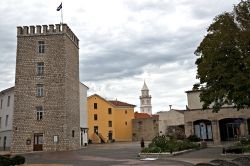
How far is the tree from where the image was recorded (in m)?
24.9

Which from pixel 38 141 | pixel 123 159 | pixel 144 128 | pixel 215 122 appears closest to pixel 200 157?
pixel 123 159

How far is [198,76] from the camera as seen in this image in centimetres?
2902

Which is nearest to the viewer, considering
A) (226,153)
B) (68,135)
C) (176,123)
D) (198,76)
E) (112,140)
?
(226,153)

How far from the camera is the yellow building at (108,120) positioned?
273 feet

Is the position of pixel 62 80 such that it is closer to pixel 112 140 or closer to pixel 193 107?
pixel 193 107

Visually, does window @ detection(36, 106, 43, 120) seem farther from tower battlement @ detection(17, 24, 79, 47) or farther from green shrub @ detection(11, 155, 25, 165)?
green shrub @ detection(11, 155, 25, 165)

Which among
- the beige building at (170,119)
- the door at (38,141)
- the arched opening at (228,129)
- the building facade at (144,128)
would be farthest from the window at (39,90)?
the building facade at (144,128)

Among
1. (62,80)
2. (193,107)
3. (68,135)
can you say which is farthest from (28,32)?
(193,107)

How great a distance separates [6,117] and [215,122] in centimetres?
3480

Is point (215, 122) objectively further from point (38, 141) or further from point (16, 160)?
point (16, 160)

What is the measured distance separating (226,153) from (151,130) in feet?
206

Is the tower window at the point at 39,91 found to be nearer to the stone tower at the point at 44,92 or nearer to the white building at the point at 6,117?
the stone tower at the point at 44,92

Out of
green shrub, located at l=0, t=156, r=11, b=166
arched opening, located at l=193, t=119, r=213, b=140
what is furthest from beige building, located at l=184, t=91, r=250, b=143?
green shrub, located at l=0, t=156, r=11, b=166

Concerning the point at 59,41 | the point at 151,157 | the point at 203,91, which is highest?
the point at 59,41
